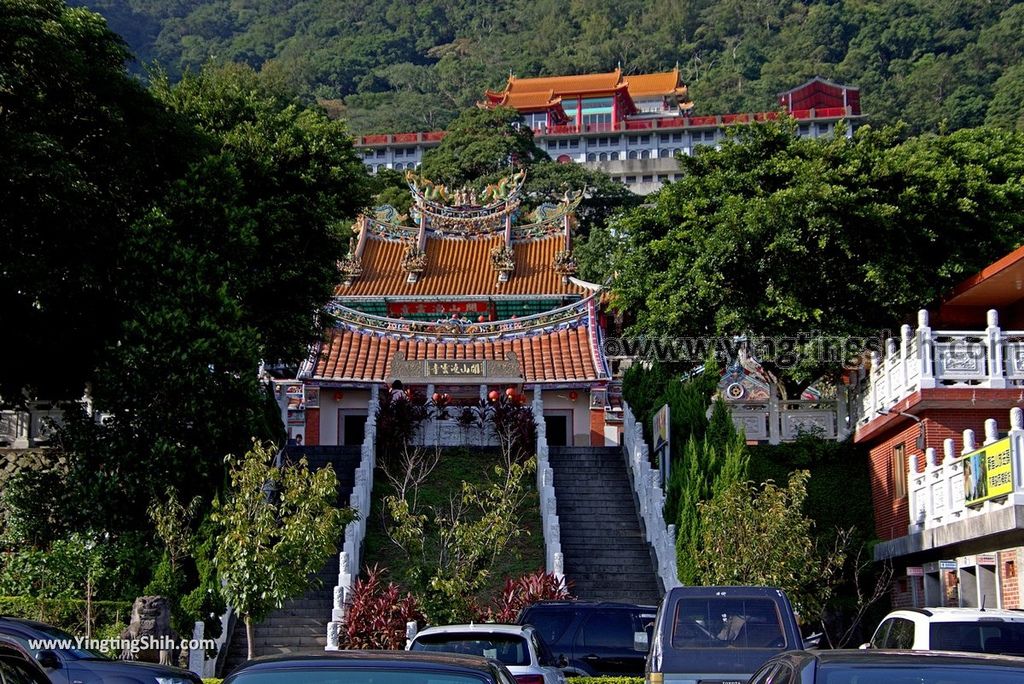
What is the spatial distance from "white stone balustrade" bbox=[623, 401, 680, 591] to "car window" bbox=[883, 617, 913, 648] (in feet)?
26.9

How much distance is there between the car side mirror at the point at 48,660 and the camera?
13180 mm

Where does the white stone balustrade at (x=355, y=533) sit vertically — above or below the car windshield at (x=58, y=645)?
above

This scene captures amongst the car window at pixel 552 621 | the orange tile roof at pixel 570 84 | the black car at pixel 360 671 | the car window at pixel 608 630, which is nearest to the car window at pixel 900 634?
the car window at pixel 608 630

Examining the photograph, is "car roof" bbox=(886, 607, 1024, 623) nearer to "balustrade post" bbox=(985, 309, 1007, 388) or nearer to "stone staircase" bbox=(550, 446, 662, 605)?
"stone staircase" bbox=(550, 446, 662, 605)

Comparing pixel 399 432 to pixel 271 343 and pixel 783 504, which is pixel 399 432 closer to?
pixel 271 343

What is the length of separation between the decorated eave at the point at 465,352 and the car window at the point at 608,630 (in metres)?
17.9

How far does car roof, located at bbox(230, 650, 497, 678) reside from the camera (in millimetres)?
6570

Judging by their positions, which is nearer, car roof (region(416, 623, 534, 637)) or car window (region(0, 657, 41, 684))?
car window (region(0, 657, 41, 684))

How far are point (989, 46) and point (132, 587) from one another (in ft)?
361

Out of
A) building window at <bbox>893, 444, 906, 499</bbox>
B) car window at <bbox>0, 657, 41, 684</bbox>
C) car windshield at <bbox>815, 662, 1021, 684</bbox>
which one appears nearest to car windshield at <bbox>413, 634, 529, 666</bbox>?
car window at <bbox>0, 657, 41, 684</bbox>

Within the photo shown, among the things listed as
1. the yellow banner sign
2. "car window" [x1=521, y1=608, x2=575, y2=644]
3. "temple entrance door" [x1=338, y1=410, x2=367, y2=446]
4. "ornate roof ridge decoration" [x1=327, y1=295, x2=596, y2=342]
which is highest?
"ornate roof ridge decoration" [x1=327, y1=295, x2=596, y2=342]

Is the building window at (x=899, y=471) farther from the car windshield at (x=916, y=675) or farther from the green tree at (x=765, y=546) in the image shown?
the car windshield at (x=916, y=675)

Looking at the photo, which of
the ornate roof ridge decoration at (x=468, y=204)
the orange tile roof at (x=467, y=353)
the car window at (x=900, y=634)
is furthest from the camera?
the ornate roof ridge decoration at (x=468, y=204)

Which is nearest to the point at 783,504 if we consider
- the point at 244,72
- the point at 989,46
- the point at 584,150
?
the point at 244,72
